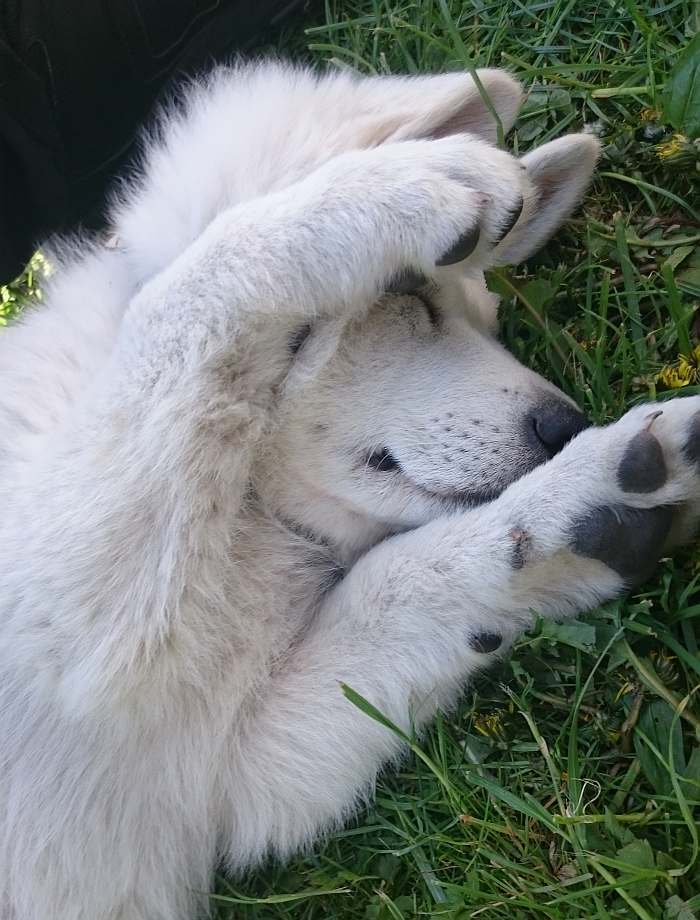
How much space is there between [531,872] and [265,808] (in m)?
0.57

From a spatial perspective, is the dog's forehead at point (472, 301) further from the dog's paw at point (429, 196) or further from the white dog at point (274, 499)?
the dog's paw at point (429, 196)

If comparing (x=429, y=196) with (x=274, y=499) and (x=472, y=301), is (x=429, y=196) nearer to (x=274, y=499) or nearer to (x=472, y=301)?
(x=472, y=301)

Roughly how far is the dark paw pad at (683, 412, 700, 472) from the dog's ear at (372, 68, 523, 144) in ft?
2.87

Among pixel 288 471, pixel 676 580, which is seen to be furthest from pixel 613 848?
pixel 288 471

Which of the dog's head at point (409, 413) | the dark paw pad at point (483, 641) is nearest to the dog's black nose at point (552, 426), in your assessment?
the dog's head at point (409, 413)

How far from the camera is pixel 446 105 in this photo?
208 cm

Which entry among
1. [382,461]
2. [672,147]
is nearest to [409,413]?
[382,461]

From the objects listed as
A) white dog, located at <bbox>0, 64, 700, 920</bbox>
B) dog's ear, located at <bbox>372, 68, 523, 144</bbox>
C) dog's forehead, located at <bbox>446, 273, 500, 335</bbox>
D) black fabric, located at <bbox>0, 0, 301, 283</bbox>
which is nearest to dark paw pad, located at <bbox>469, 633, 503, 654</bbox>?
white dog, located at <bbox>0, 64, 700, 920</bbox>

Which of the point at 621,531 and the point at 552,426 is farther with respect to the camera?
the point at 552,426

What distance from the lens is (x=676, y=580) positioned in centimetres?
194

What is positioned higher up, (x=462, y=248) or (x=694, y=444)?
(x=462, y=248)

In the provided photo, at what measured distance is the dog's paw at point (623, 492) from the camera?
5.65ft

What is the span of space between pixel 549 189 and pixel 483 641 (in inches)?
45.6

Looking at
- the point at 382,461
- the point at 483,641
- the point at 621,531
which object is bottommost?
the point at 483,641
